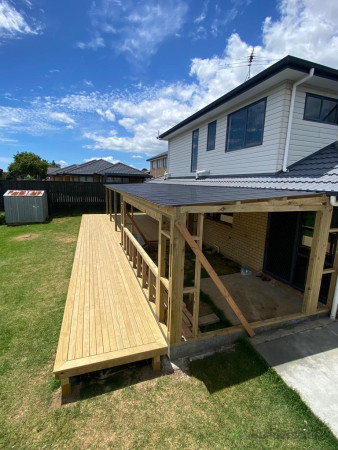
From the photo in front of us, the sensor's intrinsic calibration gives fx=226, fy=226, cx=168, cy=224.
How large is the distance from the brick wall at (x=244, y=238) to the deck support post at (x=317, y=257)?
2.06m

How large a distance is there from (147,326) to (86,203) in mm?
14546

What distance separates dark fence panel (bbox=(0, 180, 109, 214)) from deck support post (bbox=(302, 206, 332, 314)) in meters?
15.2

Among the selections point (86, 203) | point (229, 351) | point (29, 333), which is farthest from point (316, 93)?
point (86, 203)

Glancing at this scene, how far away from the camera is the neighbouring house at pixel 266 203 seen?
337 cm

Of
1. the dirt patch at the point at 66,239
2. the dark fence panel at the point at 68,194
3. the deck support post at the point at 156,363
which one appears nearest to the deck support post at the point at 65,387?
the deck support post at the point at 156,363

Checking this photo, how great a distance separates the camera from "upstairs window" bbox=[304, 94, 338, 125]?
577 cm

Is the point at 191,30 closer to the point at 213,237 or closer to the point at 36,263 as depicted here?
the point at 213,237

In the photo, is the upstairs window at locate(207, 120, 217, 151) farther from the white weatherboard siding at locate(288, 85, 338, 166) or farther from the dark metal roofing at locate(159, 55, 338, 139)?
the white weatherboard siding at locate(288, 85, 338, 166)

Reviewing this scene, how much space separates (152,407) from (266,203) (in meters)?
3.18

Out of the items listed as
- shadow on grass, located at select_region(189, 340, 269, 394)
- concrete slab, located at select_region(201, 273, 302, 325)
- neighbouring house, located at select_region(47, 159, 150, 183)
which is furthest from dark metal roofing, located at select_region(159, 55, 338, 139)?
neighbouring house, located at select_region(47, 159, 150, 183)

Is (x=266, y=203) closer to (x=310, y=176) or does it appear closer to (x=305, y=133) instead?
(x=310, y=176)

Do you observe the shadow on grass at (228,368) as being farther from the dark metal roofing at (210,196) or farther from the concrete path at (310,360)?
the dark metal roofing at (210,196)

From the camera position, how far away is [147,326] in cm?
381

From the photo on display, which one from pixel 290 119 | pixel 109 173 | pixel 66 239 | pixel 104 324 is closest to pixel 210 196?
pixel 104 324
